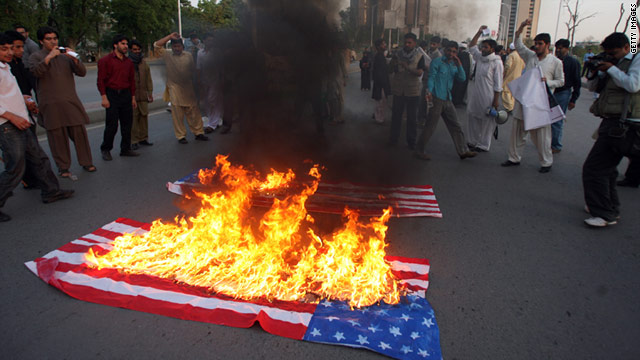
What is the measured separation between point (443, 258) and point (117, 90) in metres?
5.74

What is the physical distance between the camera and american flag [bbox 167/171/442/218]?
15.0ft

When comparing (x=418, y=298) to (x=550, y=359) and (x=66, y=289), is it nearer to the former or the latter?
(x=550, y=359)

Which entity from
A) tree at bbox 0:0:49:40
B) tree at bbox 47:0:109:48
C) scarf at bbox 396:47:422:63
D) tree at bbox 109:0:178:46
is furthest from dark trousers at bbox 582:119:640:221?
tree at bbox 109:0:178:46

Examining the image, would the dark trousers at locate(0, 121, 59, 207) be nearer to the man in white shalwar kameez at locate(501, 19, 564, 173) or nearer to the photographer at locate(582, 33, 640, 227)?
the photographer at locate(582, 33, 640, 227)

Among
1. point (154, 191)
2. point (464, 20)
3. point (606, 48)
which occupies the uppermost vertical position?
point (464, 20)

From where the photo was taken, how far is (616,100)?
389 centimetres

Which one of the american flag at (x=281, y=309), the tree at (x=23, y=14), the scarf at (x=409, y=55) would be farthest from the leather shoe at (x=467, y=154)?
the tree at (x=23, y=14)

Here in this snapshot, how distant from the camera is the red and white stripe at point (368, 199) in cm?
457

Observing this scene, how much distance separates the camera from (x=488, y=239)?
3855 millimetres

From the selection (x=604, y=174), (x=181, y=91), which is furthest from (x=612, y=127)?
(x=181, y=91)

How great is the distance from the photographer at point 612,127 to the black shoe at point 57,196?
19.6 ft

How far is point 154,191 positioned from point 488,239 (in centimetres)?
410

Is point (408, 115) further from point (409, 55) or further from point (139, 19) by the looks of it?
point (139, 19)

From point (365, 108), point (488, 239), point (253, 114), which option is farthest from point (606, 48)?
point (365, 108)
